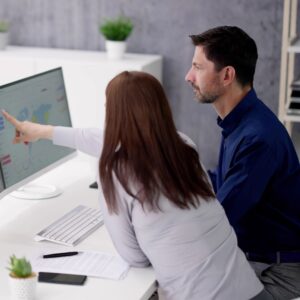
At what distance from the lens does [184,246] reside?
1.87 meters

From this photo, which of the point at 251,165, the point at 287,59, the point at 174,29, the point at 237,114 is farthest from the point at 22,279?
the point at 174,29

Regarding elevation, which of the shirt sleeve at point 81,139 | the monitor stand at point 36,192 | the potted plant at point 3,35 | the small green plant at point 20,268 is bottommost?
the monitor stand at point 36,192

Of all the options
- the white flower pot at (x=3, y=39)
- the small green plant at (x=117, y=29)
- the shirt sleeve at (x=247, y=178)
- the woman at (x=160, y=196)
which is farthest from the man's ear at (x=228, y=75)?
the white flower pot at (x=3, y=39)

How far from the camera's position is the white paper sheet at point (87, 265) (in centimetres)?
198

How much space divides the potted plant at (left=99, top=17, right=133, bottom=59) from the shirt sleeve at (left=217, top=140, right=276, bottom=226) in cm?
193

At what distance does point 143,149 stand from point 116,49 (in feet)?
7.54

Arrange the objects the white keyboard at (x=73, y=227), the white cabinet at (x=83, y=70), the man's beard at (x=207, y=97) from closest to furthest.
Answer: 1. the white keyboard at (x=73, y=227)
2. the man's beard at (x=207, y=97)
3. the white cabinet at (x=83, y=70)

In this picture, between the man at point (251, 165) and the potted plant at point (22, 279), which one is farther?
the man at point (251, 165)

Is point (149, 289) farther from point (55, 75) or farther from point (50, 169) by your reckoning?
point (55, 75)

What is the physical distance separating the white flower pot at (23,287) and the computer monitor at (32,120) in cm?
67

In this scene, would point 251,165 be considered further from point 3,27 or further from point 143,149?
point 3,27

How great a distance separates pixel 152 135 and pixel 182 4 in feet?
7.89

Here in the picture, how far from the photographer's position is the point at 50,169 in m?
2.74

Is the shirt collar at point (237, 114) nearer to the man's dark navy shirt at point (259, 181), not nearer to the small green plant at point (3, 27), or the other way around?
the man's dark navy shirt at point (259, 181)
